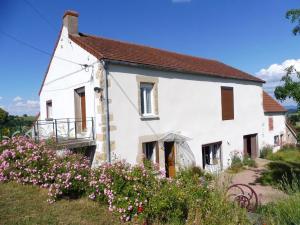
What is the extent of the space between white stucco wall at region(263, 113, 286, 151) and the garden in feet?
57.6

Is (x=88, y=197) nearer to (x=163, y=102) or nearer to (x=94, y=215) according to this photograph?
(x=94, y=215)

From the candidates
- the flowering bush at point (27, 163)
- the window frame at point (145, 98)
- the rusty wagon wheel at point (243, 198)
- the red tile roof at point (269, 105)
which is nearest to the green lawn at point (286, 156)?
the red tile roof at point (269, 105)

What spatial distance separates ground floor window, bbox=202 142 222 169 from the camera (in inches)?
647

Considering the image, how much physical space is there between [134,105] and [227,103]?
8.31 metres

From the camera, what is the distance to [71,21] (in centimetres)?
1297

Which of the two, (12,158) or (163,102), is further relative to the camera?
(163,102)

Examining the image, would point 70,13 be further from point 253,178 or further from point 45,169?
point 253,178

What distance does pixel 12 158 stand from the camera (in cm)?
757

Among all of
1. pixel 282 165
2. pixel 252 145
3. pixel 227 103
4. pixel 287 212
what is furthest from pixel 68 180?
pixel 252 145

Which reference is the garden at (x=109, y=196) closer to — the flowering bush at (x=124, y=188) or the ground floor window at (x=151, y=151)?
the flowering bush at (x=124, y=188)

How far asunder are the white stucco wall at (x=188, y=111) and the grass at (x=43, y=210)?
4788mm

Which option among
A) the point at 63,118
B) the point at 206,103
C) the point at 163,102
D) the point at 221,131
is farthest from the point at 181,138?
the point at 63,118

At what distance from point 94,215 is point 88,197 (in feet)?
3.37

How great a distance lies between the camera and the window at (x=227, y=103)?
56.9 feet
